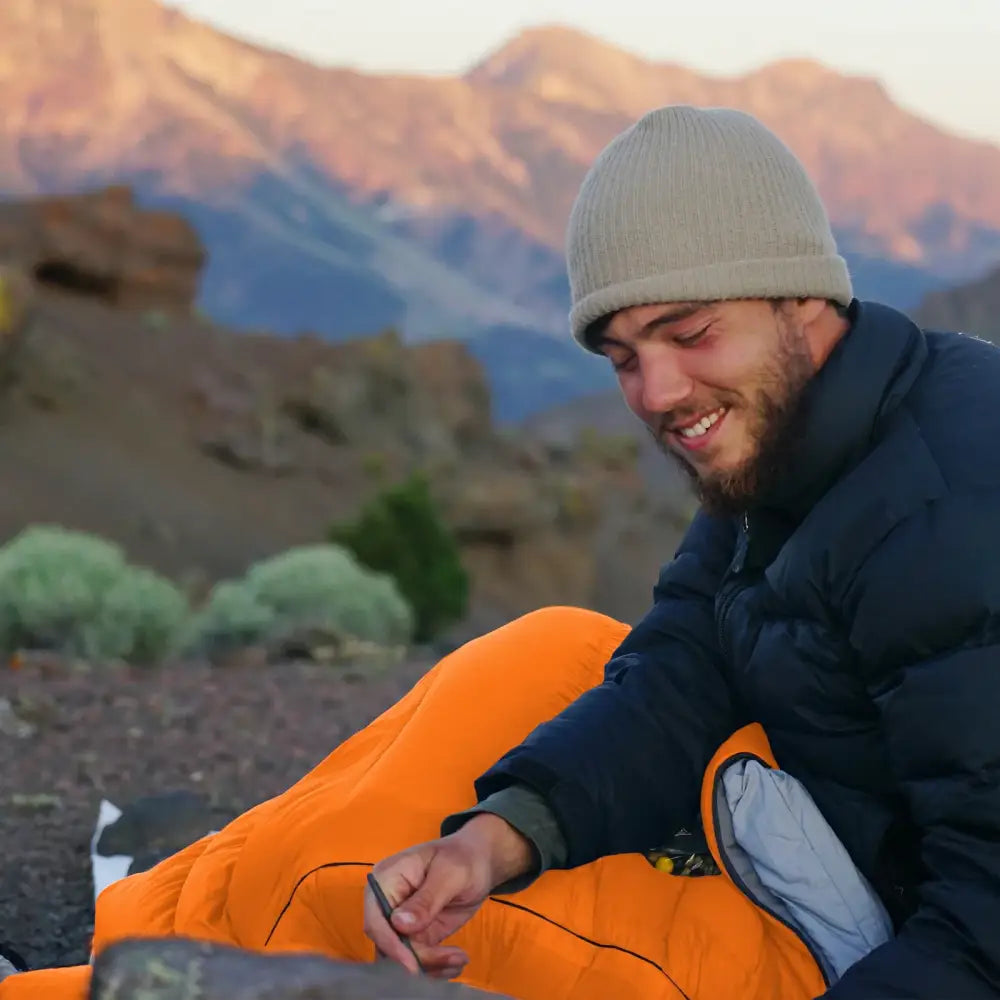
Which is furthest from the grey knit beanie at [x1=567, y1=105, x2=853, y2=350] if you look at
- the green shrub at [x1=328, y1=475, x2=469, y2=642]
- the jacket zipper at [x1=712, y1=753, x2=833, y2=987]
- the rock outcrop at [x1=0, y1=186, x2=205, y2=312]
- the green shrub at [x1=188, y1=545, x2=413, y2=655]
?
the rock outcrop at [x1=0, y1=186, x2=205, y2=312]

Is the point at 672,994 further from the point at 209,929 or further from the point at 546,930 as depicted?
the point at 209,929

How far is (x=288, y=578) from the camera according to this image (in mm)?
9859

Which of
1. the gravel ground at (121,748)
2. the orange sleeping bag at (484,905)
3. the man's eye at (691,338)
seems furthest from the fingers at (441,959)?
the gravel ground at (121,748)

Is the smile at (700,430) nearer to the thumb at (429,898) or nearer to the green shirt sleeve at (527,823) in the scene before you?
the green shirt sleeve at (527,823)

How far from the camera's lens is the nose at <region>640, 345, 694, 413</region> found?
6.86 feet

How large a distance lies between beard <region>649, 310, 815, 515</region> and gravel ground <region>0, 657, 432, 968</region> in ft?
6.69

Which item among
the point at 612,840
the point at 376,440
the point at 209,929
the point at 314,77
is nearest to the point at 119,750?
the point at 209,929

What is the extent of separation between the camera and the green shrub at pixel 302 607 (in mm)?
8812

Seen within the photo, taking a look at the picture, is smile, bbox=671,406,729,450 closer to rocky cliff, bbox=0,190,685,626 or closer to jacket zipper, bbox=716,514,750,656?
jacket zipper, bbox=716,514,750,656

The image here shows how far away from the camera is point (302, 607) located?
9.59m

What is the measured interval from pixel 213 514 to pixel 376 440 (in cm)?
517

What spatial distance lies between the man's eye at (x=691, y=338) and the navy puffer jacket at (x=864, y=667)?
7.6 inches

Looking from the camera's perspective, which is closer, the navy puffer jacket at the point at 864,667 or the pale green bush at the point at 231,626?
the navy puffer jacket at the point at 864,667

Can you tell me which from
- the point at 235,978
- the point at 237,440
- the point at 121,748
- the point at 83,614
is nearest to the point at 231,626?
the point at 83,614
